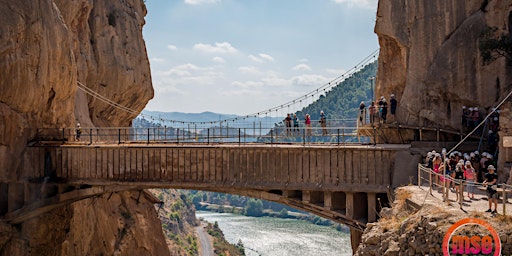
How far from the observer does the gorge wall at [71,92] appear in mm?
21312

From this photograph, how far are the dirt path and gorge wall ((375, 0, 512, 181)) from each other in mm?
55557

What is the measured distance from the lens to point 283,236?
314 feet

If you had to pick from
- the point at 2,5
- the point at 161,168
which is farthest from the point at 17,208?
the point at 2,5

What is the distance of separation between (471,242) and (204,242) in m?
75.2

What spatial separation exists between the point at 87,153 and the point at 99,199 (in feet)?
33.8

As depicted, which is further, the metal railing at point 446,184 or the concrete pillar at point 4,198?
the concrete pillar at point 4,198

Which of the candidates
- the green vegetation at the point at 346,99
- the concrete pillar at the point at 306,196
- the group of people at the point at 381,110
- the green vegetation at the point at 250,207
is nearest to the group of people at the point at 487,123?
the group of people at the point at 381,110

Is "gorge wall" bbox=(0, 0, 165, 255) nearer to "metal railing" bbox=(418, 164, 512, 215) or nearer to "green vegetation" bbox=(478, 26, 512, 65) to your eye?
"metal railing" bbox=(418, 164, 512, 215)

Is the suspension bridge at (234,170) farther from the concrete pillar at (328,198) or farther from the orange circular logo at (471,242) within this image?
the orange circular logo at (471,242)

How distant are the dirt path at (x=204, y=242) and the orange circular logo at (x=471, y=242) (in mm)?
66816

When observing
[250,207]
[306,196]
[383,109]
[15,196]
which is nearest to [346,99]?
[250,207]

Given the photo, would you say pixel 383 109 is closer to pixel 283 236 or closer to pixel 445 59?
pixel 445 59

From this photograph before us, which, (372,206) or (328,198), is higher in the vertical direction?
(328,198)

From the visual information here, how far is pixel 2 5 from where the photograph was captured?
2086 centimetres
